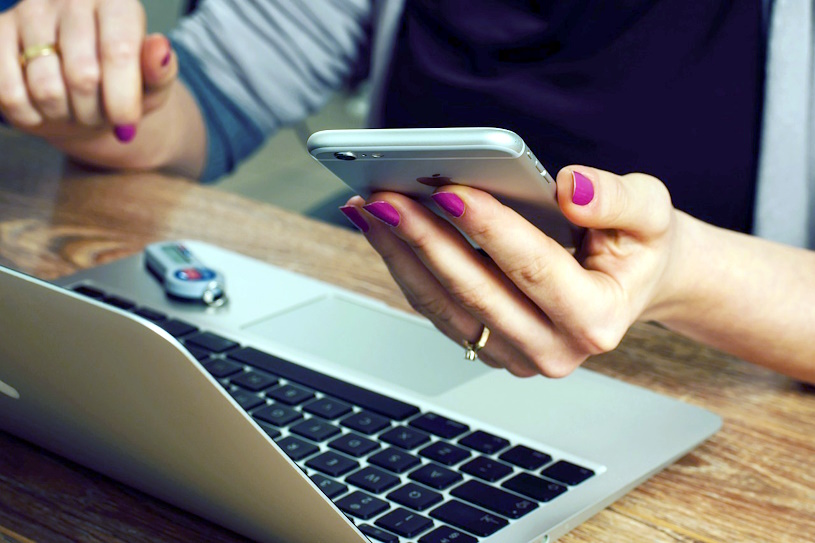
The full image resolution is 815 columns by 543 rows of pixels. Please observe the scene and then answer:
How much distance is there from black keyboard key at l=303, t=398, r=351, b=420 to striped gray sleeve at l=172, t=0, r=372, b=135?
2.04 ft

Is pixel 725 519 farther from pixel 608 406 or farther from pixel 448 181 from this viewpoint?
pixel 448 181

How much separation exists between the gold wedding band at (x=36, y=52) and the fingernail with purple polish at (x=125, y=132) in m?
0.07

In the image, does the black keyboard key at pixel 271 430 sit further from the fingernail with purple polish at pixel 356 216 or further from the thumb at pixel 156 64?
the thumb at pixel 156 64

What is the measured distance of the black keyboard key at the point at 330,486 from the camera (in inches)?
16.2

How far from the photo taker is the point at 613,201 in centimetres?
42

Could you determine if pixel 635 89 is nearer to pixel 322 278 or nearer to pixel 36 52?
pixel 322 278

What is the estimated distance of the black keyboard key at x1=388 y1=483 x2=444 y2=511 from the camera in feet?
1.34

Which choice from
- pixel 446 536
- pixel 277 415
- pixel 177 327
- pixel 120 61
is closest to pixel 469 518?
pixel 446 536

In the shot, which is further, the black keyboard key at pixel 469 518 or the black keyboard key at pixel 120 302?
the black keyboard key at pixel 120 302

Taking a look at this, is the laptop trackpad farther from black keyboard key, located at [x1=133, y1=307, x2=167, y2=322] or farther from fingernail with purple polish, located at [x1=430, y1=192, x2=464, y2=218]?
fingernail with purple polish, located at [x1=430, y1=192, x2=464, y2=218]

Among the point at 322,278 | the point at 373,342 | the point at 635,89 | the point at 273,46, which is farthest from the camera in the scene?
the point at 273,46

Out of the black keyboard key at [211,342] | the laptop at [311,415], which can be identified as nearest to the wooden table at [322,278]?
the laptop at [311,415]

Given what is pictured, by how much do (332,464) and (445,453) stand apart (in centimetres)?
5

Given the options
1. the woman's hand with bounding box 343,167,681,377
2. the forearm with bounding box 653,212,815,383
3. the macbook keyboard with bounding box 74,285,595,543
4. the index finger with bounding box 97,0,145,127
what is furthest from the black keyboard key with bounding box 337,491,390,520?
the index finger with bounding box 97,0,145,127
